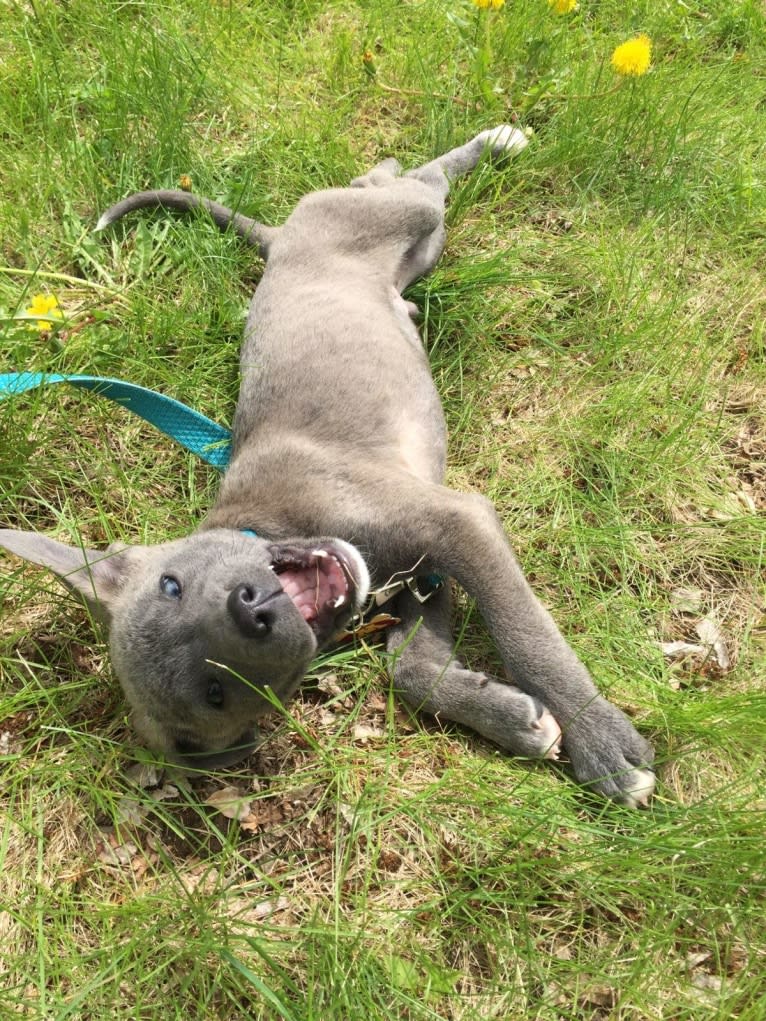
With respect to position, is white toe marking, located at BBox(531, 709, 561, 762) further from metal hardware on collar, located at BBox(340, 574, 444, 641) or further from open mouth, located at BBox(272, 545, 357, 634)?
open mouth, located at BBox(272, 545, 357, 634)

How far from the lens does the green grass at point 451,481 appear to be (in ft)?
8.13

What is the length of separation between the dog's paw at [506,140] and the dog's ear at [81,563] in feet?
9.53

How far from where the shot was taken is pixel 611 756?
2674mm

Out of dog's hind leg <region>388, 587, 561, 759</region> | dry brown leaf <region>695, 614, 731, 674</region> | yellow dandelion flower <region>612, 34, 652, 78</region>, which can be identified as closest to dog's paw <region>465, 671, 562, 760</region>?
dog's hind leg <region>388, 587, 561, 759</region>

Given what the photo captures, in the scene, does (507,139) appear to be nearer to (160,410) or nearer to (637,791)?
(160,410)

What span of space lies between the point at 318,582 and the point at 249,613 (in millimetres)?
519

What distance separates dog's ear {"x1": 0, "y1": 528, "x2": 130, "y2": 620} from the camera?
273cm

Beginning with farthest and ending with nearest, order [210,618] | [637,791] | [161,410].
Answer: [161,410] → [637,791] → [210,618]

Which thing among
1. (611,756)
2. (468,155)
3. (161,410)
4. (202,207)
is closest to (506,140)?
(468,155)

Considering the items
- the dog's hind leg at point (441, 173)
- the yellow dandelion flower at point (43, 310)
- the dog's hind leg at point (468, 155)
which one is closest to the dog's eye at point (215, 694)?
the yellow dandelion flower at point (43, 310)

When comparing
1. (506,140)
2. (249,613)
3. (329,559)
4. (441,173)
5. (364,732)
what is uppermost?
(506,140)

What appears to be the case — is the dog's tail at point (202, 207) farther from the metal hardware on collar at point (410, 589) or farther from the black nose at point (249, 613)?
the black nose at point (249, 613)

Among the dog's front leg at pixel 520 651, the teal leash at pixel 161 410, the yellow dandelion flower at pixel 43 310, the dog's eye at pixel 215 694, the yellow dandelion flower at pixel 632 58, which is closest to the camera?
the dog's eye at pixel 215 694

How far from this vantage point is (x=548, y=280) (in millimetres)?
3988
